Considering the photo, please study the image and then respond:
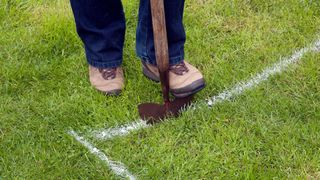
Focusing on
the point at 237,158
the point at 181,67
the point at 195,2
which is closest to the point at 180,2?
the point at 181,67

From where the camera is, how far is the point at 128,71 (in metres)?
3.35

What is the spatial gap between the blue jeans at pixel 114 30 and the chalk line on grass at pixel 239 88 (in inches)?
12.6

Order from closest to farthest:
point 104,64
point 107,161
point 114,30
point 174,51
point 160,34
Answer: point 160,34
point 107,161
point 174,51
point 114,30
point 104,64

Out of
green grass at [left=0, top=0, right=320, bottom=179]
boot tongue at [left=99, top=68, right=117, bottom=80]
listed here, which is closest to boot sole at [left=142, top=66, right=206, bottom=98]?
green grass at [left=0, top=0, right=320, bottom=179]

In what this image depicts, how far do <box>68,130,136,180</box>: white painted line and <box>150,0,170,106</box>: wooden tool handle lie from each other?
465 millimetres

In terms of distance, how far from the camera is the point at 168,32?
289cm

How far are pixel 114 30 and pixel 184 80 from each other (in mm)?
474

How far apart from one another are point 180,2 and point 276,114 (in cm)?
77

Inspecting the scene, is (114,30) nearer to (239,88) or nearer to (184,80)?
(184,80)

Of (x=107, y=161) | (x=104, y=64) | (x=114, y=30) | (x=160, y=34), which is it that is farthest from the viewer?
(x=104, y=64)

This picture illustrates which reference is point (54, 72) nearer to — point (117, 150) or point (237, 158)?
point (117, 150)

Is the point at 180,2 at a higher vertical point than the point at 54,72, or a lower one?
higher

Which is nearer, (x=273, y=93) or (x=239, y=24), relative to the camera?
(x=273, y=93)

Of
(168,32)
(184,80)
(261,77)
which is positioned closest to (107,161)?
(184,80)
